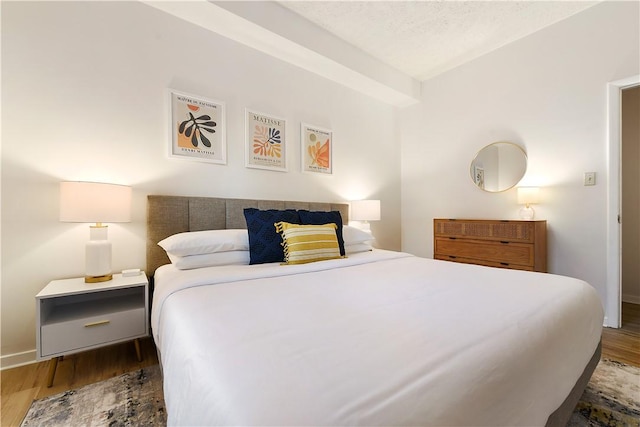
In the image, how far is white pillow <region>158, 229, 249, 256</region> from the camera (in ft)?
5.63

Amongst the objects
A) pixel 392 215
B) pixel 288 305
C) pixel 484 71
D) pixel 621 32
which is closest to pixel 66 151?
pixel 288 305

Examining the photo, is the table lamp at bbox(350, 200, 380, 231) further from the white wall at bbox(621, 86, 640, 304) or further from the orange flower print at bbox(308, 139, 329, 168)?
the white wall at bbox(621, 86, 640, 304)

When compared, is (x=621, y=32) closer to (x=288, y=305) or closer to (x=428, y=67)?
(x=428, y=67)

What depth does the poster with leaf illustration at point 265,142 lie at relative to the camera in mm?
2500

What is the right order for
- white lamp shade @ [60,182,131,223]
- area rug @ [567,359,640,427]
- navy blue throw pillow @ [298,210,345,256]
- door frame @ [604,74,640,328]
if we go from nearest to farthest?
area rug @ [567,359,640,427] → white lamp shade @ [60,182,131,223] → navy blue throw pillow @ [298,210,345,256] → door frame @ [604,74,640,328]

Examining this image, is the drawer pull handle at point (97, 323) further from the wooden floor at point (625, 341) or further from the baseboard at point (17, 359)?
the wooden floor at point (625, 341)

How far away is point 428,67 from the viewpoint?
3.31m

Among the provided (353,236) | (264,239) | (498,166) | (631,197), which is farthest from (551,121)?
(264,239)

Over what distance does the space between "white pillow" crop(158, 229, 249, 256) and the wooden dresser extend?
7.14 ft

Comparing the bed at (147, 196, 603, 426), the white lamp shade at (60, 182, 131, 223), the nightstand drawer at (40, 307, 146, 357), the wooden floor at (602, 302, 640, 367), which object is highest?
the white lamp shade at (60, 182, 131, 223)

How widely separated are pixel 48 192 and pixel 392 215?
3.39 meters

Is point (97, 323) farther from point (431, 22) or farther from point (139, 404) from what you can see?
point (431, 22)

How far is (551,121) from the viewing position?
8.53ft

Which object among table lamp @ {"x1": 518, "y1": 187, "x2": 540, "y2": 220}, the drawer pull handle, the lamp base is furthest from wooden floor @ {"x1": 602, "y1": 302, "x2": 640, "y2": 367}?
the lamp base
